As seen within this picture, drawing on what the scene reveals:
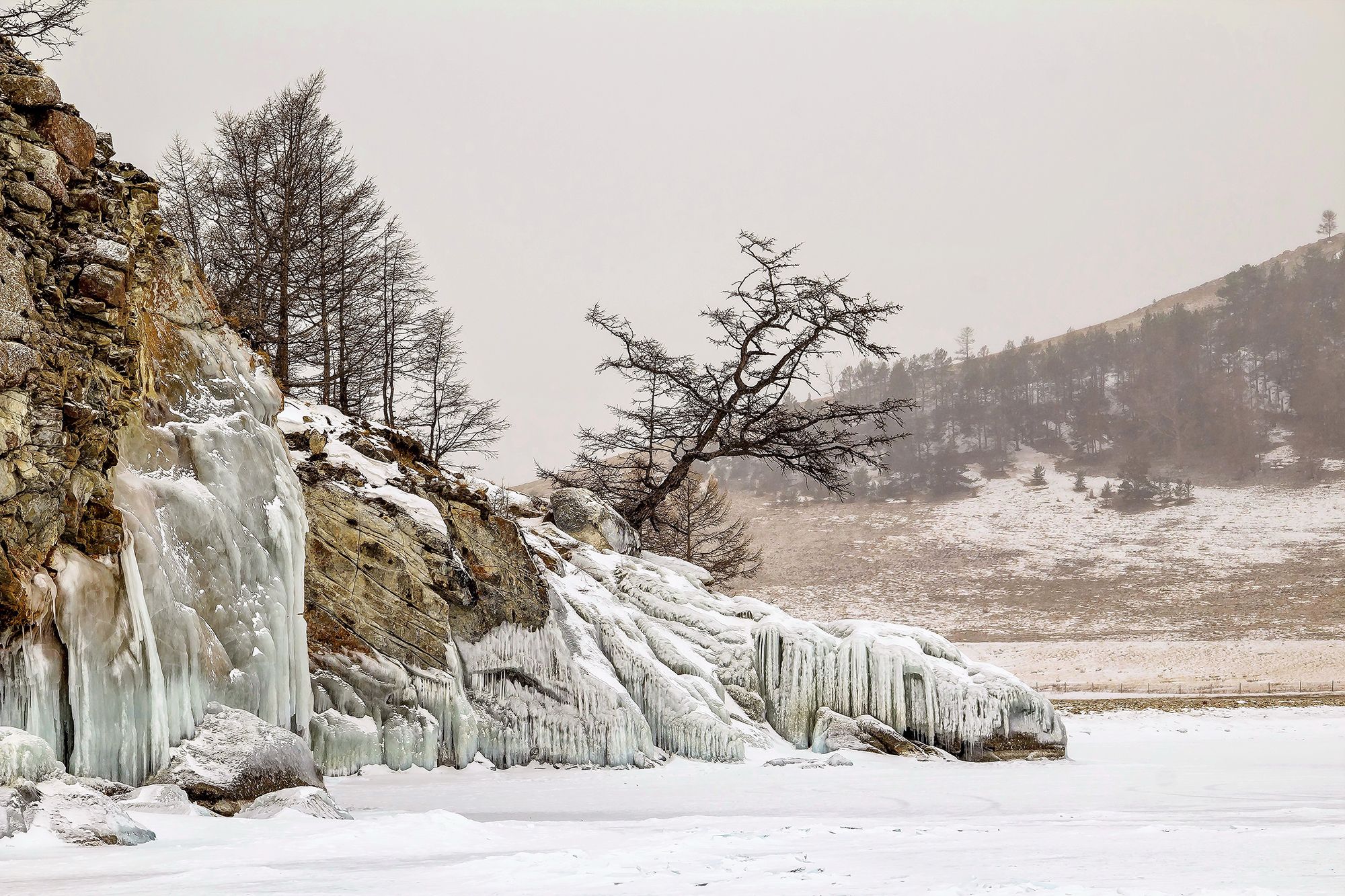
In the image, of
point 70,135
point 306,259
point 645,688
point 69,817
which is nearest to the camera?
point 69,817

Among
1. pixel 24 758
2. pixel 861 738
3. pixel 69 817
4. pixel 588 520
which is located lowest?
pixel 861 738

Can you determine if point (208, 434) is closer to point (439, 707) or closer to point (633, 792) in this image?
point (439, 707)

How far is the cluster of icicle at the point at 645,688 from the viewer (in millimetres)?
10773

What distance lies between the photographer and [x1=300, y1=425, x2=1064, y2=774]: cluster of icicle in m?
10.8

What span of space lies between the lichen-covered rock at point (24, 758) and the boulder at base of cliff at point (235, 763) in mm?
1080

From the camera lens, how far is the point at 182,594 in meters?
8.51

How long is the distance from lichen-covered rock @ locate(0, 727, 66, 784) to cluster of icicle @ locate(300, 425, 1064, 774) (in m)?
4.08

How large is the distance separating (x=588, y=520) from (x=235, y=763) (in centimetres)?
943

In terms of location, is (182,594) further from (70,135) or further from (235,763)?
(70,135)

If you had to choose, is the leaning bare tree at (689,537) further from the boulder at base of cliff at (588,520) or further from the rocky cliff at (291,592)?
the rocky cliff at (291,592)

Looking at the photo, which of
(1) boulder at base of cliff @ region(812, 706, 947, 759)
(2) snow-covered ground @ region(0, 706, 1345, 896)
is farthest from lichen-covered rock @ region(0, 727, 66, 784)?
(1) boulder at base of cliff @ region(812, 706, 947, 759)

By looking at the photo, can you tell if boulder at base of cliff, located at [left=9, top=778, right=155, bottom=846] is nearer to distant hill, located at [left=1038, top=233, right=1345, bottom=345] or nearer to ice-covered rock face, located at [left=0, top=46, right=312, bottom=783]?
ice-covered rock face, located at [left=0, top=46, right=312, bottom=783]

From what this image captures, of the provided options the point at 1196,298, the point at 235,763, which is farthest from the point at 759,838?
the point at 1196,298

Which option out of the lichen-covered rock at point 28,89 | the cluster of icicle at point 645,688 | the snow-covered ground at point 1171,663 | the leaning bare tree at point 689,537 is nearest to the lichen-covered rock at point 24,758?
the cluster of icicle at point 645,688
